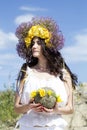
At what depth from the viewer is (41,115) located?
5.21 meters

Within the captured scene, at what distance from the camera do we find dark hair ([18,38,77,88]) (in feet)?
18.1

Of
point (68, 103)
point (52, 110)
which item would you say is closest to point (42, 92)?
point (52, 110)

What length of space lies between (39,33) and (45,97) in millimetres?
766

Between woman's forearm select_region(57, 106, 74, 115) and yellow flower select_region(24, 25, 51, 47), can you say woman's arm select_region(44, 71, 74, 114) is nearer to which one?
woman's forearm select_region(57, 106, 74, 115)

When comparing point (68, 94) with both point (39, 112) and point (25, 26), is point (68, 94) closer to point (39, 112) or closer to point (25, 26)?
point (39, 112)

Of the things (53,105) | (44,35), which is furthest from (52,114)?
(44,35)

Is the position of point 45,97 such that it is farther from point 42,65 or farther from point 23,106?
point 42,65

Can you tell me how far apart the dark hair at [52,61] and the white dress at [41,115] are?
0.50 feet

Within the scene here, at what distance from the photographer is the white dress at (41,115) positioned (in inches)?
206

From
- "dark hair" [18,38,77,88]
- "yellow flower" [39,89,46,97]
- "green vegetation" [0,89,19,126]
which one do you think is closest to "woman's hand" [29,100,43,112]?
"yellow flower" [39,89,46,97]

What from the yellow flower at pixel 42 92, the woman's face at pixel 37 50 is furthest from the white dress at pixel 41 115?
the woman's face at pixel 37 50

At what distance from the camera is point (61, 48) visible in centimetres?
569

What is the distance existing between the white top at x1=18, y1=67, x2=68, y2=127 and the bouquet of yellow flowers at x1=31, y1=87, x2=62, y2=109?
9 centimetres

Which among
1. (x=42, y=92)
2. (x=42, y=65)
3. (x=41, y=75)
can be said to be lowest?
(x=42, y=92)
